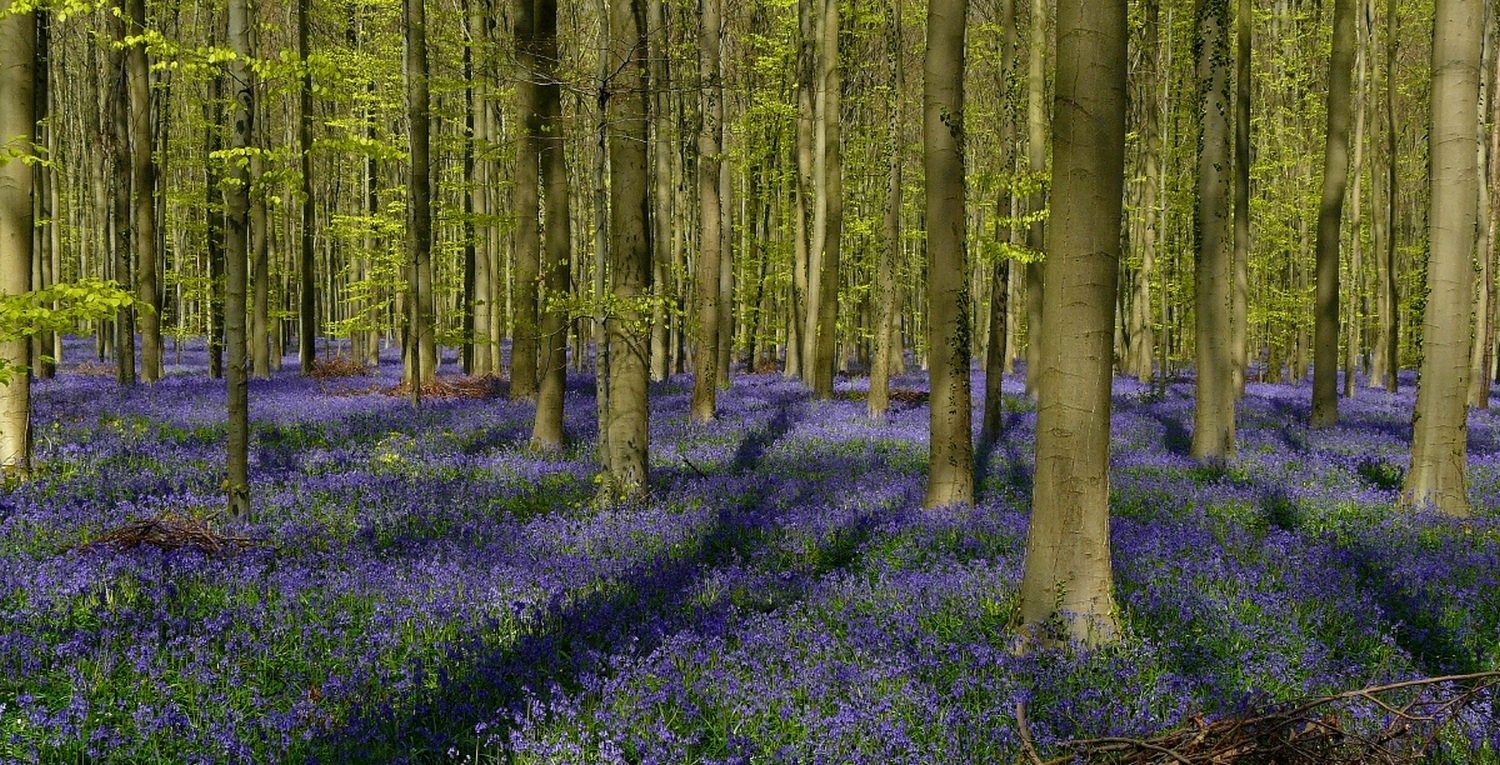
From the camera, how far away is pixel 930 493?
8.77 metres

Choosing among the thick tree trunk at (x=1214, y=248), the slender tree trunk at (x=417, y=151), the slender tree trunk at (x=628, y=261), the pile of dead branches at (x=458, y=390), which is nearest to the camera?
the slender tree trunk at (x=628, y=261)

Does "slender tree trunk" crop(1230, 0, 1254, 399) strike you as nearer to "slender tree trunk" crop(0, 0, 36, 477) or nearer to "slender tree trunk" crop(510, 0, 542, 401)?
"slender tree trunk" crop(510, 0, 542, 401)

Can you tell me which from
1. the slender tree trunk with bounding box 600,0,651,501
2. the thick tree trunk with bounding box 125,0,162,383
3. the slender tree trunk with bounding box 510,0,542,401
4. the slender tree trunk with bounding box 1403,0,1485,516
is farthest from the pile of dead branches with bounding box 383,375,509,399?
the slender tree trunk with bounding box 1403,0,1485,516

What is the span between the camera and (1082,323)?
509 cm

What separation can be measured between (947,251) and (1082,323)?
336 centimetres

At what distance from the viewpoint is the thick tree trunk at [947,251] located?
→ 8.34 meters

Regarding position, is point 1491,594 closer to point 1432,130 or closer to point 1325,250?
point 1432,130

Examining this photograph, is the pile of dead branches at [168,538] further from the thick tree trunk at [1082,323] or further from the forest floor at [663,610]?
the thick tree trunk at [1082,323]

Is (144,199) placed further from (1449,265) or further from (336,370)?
(1449,265)

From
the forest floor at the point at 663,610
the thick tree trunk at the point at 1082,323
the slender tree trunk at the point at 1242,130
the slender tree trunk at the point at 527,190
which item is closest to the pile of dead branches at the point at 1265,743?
the forest floor at the point at 663,610

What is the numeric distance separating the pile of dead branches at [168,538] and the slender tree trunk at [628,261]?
3493 mm

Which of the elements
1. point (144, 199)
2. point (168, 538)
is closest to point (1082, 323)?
point (168, 538)

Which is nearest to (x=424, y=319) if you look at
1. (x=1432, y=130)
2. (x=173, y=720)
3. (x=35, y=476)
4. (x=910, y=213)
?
(x=35, y=476)

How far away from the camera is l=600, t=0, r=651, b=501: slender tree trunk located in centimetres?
906
